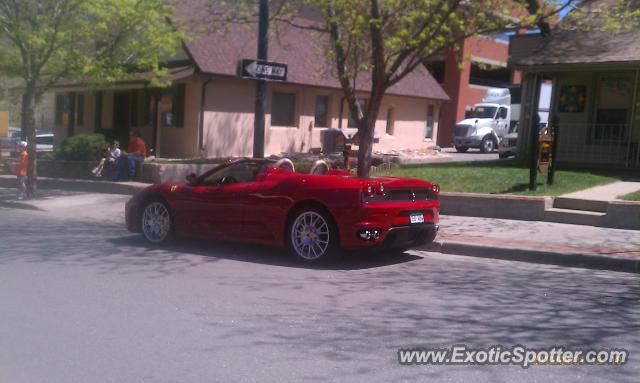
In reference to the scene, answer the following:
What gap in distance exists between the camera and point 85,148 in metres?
19.9

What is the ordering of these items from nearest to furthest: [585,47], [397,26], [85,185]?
[397,26] < [585,47] < [85,185]

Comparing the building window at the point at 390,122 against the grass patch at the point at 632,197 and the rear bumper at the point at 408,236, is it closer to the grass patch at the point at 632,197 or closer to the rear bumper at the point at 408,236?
the grass patch at the point at 632,197

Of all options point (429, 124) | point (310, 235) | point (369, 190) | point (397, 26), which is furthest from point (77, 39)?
point (429, 124)

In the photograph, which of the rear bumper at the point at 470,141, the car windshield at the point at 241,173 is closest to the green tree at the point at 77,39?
the car windshield at the point at 241,173

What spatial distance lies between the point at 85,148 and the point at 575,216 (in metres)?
14.0

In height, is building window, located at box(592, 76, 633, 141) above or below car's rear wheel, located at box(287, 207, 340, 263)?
above

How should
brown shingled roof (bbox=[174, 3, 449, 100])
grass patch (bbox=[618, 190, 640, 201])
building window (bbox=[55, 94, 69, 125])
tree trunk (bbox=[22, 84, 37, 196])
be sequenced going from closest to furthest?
1. grass patch (bbox=[618, 190, 640, 201])
2. tree trunk (bbox=[22, 84, 37, 196])
3. brown shingled roof (bbox=[174, 3, 449, 100])
4. building window (bbox=[55, 94, 69, 125])

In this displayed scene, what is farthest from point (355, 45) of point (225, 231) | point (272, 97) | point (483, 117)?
point (483, 117)

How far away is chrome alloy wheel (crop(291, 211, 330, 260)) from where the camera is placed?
28.9 ft

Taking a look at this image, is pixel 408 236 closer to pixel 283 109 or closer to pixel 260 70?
pixel 260 70

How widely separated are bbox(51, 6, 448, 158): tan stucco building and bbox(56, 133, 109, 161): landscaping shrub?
6.05ft

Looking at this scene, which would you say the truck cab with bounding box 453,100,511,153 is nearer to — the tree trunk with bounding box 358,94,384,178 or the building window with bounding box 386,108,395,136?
the building window with bounding box 386,108,395,136

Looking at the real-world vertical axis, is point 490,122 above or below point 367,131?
above

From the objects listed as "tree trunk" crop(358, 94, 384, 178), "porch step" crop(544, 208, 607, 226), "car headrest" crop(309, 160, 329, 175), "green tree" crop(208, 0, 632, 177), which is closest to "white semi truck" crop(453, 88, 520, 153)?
"green tree" crop(208, 0, 632, 177)
